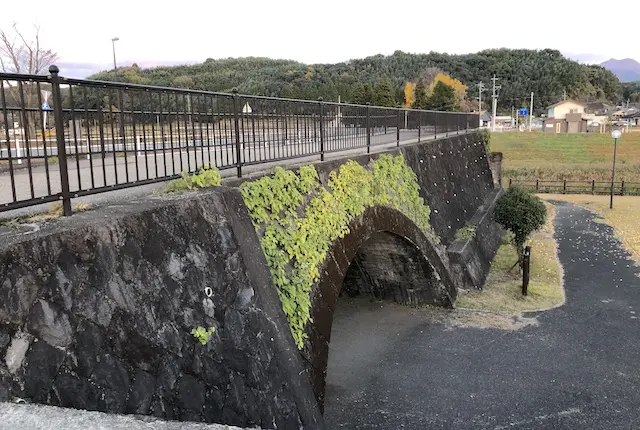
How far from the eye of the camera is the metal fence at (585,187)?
106 ft

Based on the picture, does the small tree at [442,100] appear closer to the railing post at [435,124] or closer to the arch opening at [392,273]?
the railing post at [435,124]

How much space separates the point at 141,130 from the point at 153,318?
6.88 ft

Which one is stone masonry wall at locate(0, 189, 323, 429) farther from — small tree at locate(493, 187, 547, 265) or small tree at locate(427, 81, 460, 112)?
small tree at locate(427, 81, 460, 112)

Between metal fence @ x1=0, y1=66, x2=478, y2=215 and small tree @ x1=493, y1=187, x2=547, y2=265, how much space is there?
6689mm

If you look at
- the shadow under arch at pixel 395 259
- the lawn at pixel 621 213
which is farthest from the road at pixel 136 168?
the lawn at pixel 621 213

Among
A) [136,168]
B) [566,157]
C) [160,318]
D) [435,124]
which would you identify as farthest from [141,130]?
[566,157]

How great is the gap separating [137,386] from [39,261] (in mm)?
1061

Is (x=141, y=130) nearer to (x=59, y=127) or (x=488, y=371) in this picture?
(x=59, y=127)

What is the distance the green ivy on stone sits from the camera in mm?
5371

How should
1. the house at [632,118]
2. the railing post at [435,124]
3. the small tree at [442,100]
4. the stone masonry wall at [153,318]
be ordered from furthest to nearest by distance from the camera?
the house at [632,118]
the small tree at [442,100]
the railing post at [435,124]
the stone masonry wall at [153,318]

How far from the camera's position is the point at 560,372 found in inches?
337

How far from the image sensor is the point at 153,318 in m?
3.52

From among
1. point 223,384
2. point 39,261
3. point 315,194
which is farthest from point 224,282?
point 315,194

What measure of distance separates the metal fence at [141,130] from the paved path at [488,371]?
12.9 ft
